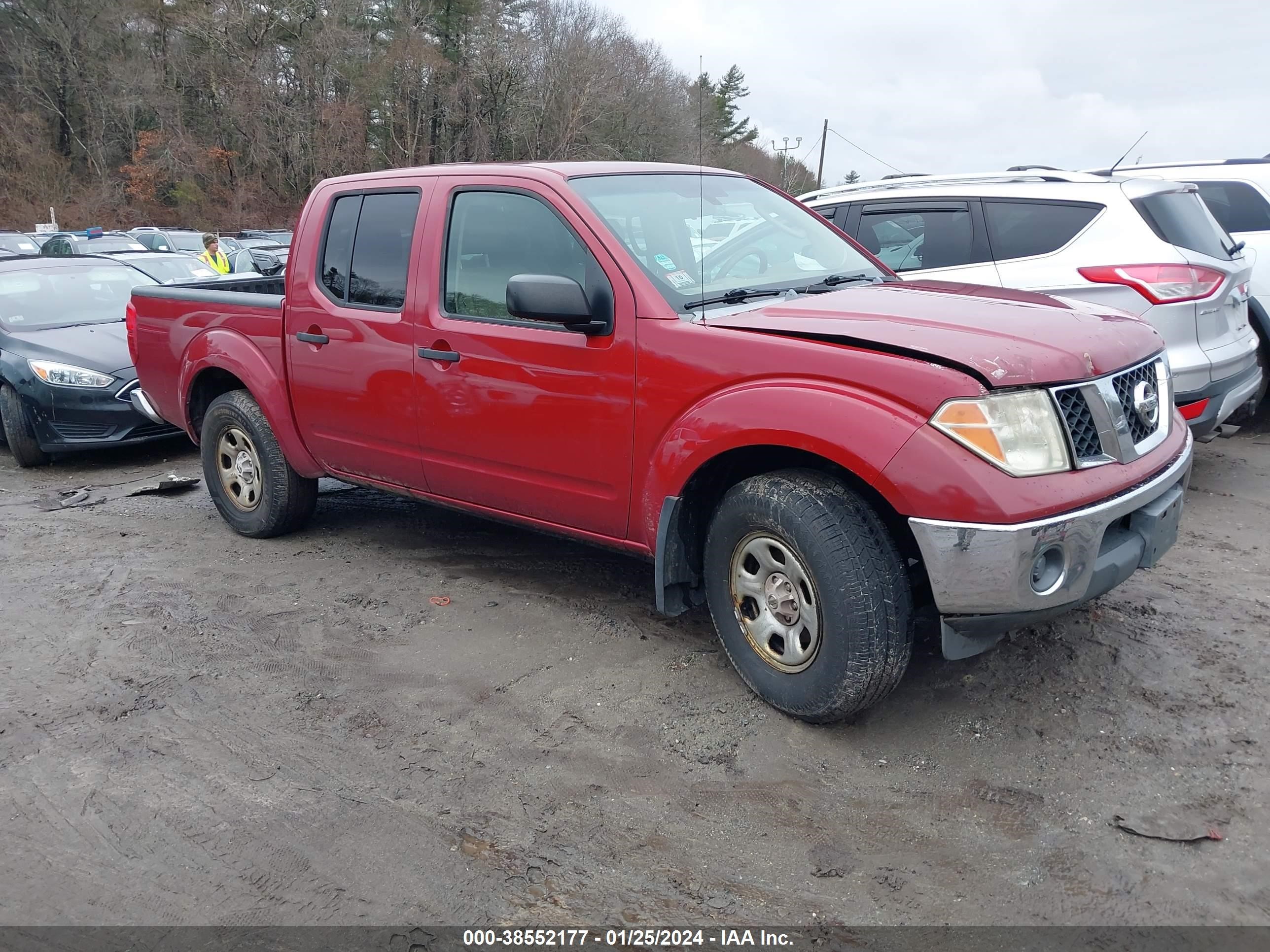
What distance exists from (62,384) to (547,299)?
570 centimetres

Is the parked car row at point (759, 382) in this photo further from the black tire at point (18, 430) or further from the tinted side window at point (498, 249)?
the black tire at point (18, 430)

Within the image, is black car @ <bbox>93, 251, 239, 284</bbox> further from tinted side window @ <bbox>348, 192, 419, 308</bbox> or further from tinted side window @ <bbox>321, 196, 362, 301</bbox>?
tinted side window @ <bbox>348, 192, 419, 308</bbox>

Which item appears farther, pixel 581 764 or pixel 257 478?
pixel 257 478

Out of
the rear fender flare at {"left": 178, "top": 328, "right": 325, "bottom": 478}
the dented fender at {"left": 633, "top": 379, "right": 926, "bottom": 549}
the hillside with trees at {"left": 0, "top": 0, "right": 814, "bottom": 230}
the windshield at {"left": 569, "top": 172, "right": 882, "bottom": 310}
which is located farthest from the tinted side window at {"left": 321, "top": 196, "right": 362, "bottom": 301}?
the hillside with trees at {"left": 0, "top": 0, "right": 814, "bottom": 230}

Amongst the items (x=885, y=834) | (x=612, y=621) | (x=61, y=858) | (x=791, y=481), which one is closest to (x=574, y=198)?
(x=791, y=481)

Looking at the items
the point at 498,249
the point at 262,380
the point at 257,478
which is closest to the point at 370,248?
the point at 498,249

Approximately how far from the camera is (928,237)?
6488 millimetres

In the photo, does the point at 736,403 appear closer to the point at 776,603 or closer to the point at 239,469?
the point at 776,603

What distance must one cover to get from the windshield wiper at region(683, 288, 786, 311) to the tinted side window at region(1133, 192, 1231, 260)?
303 cm

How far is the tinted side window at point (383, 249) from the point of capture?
468cm

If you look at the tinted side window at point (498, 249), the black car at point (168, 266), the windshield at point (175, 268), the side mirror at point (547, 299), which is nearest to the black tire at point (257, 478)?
the tinted side window at point (498, 249)

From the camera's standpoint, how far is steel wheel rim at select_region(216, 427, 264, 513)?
576 centimetres

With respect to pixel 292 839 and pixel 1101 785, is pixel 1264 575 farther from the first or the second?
pixel 292 839

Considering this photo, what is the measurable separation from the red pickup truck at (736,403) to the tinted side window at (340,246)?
13 millimetres
